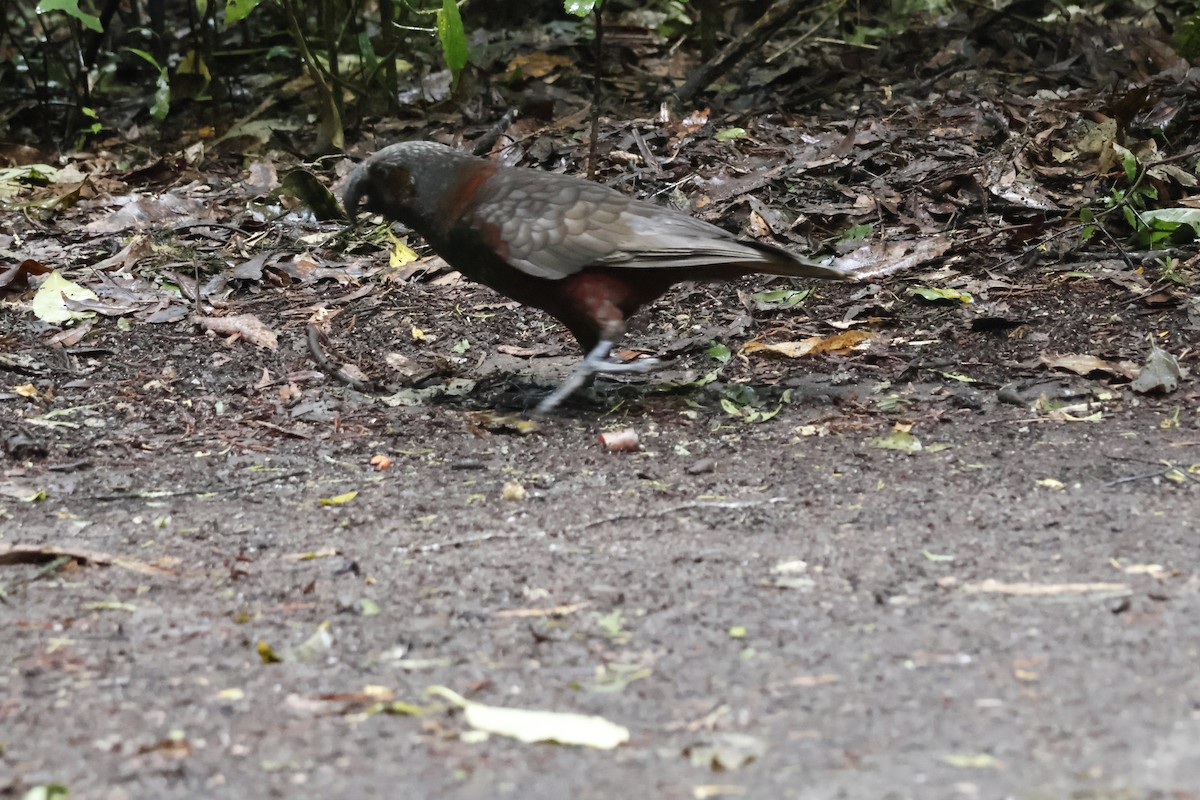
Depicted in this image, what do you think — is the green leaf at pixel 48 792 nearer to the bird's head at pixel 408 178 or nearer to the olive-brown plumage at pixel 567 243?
the olive-brown plumage at pixel 567 243

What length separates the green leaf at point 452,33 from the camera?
217 inches

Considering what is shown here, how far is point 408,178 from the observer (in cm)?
473

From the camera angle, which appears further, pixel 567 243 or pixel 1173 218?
pixel 1173 218

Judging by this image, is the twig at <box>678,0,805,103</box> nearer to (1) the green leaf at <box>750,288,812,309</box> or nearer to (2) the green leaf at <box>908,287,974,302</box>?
(1) the green leaf at <box>750,288,812,309</box>

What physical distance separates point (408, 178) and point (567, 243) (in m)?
0.72

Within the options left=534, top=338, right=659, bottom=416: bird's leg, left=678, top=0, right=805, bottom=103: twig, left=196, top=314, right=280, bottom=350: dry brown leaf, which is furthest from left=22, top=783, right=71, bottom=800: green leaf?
left=678, top=0, right=805, bottom=103: twig

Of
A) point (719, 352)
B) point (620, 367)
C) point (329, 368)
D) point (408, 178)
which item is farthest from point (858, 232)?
point (329, 368)

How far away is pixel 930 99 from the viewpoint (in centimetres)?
748

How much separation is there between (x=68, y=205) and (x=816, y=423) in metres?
4.69

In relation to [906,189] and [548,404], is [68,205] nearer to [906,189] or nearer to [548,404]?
[548,404]

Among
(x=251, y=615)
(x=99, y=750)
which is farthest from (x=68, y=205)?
(x=99, y=750)

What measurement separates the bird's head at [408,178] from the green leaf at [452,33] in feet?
3.05

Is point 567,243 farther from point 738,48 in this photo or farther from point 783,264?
point 738,48

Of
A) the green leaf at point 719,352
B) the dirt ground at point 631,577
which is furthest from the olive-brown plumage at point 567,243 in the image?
the green leaf at point 719,352
